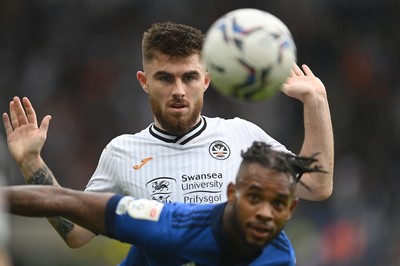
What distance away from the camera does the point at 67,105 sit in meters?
16.9

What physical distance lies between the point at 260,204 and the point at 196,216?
0.49 m

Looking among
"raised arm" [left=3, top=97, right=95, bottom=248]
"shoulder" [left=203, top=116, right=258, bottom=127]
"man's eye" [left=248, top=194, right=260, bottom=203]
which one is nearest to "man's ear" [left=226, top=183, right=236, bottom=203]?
"man's eye" [left=248, top=194, right=260, bottom=203]

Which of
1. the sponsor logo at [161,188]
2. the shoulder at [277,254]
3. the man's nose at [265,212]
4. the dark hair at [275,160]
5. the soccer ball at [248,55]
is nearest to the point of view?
the man's nose at [265,212]

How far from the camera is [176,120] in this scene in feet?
24.8

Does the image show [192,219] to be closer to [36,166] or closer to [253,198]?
[253,198]

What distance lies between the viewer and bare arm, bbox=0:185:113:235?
618cm

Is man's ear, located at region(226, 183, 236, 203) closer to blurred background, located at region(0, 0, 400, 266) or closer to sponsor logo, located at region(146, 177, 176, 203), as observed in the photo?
sponsor logo, located at region(146, 177, 176, 203)

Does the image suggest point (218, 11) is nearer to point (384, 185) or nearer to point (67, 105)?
point (67, 105)

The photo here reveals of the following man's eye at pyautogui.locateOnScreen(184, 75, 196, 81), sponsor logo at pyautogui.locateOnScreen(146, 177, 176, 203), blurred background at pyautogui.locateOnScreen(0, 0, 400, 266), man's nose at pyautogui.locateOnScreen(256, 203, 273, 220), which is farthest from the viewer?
blurred background at pyautogui.locateOnScreen(0, 0, 400, 266)

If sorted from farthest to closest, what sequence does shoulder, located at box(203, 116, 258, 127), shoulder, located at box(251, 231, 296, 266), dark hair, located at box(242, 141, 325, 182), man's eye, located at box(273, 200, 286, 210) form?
shoulder, located at box(203, 116, 258, 127) < shoulder, located at box(251, 231, 296, 266) < dark hair, located at box(242, 141, 325, 182) < man's eye, located at box(273, 200, 286, 210)

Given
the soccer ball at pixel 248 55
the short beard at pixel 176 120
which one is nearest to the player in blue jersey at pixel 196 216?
the soccer ball at pixel 248 55

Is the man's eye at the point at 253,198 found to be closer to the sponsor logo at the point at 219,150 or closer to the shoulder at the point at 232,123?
the sponsor logo at the point at 219,150

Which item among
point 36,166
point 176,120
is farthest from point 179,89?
point 36,166

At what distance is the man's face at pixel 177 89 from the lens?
24.6ft
